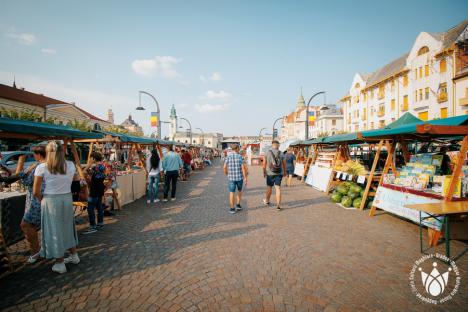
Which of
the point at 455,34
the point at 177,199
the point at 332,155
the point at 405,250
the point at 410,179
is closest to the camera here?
the point at 405,250

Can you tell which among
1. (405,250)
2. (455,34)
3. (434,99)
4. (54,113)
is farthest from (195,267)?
(54,113)

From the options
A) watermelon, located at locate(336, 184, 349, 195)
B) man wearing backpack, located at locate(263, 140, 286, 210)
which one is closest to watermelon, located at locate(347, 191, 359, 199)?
watermelon, located at locate(336, 184, 349, 195)

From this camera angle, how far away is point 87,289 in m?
3.14

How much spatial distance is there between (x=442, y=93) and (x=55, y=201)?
32.7 meters

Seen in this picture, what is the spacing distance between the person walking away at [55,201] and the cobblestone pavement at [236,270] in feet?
1.31

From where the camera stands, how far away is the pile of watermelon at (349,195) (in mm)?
7515

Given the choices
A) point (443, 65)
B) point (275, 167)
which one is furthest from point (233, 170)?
point (443, 65)

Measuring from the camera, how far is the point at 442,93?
2442cm

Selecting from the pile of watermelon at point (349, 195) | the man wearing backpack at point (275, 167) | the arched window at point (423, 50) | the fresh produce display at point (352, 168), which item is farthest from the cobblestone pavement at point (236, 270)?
the arched window at point (423, 50)

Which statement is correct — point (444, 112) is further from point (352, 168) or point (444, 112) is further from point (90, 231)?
point (90, 231)

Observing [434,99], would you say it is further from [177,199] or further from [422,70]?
[177,199]

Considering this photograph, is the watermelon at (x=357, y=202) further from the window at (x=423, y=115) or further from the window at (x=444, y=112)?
the window at (x=423, y=115)

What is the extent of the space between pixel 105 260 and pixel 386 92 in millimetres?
40627

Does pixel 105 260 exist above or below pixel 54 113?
below
